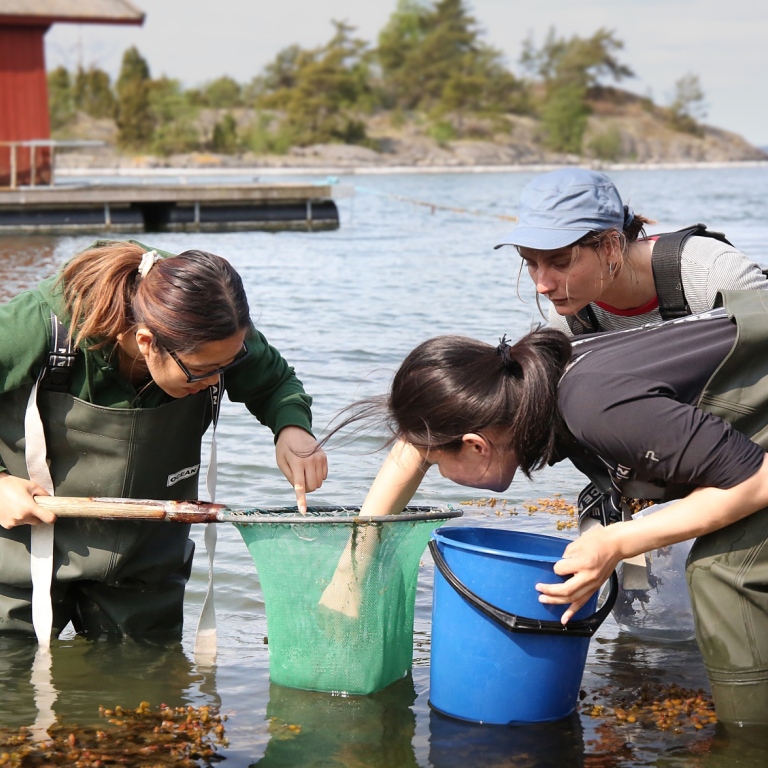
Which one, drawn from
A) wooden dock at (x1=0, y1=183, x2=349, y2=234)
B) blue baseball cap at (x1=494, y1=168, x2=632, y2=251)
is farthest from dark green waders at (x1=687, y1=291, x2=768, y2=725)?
wooden dock at (x1=0, y1=183, x2=349, y2=234)

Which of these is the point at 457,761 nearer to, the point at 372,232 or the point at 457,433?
the point at 457,433

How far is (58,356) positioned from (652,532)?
1.55 metres

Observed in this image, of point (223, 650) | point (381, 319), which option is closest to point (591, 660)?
point (223, 650)

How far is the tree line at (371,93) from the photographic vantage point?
263 ft

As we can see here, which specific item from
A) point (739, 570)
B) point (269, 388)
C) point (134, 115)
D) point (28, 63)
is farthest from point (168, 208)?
point (134, 115)

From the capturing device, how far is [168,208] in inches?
833

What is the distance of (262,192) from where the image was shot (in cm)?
2192

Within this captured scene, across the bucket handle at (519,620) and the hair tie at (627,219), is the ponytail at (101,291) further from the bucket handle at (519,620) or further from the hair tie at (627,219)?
the hair tie at (627,219)


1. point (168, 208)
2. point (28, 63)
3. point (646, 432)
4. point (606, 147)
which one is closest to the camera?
point (646, 432)

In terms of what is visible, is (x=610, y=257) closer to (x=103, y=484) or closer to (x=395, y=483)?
(x=395, y=483)

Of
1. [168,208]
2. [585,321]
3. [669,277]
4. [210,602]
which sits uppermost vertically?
[168,208]

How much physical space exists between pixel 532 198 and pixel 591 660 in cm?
156

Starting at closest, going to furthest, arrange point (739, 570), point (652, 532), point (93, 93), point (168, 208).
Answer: point (652, 532)
point (739, 570)
point (168, 208)
point (93, 93)

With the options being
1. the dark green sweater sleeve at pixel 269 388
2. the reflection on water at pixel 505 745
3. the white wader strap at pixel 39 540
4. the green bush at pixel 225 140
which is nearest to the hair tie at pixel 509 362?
the dark green sweater sleeve at pixel 269 388
